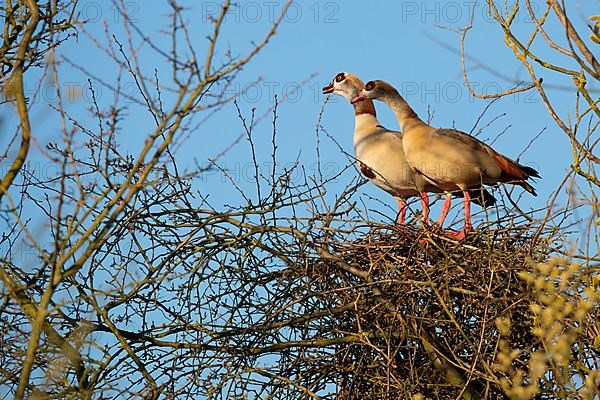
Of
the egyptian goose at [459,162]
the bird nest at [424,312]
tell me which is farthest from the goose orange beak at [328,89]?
the bird nest at [424,312]

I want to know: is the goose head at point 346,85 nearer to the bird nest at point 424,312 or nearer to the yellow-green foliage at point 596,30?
the bird nest at point 424,312

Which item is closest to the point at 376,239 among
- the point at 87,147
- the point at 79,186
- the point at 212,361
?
the point at 212,361

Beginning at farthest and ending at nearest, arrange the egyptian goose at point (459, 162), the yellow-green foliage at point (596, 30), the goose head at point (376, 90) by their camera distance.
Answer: the goose head at point (376, 90)
the egyptian goose at point (459, 162)
the yellow-green foliage at point (596, 30)

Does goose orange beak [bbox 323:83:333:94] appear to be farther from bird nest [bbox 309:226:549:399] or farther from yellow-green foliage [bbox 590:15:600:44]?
yellow-green foliage [bbox 590:15:600:44]

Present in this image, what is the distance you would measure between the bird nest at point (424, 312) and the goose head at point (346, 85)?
2.89m

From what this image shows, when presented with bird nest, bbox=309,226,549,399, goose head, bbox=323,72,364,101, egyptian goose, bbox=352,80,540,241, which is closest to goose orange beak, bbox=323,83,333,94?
goose head, bbox=323,72,364,101

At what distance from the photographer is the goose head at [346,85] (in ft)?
25.0

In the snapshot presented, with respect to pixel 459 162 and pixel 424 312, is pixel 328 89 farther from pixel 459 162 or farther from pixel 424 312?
pixel 424 312

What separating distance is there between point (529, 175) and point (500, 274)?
162 centimetres

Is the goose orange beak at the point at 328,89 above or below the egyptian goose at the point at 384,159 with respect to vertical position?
above

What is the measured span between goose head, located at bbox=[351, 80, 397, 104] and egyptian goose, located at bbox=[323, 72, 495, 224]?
18 centimetres

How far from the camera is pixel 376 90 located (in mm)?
6938

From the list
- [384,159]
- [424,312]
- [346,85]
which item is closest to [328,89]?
[346,85]

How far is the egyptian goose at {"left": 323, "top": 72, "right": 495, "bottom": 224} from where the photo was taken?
6465 millimetres
